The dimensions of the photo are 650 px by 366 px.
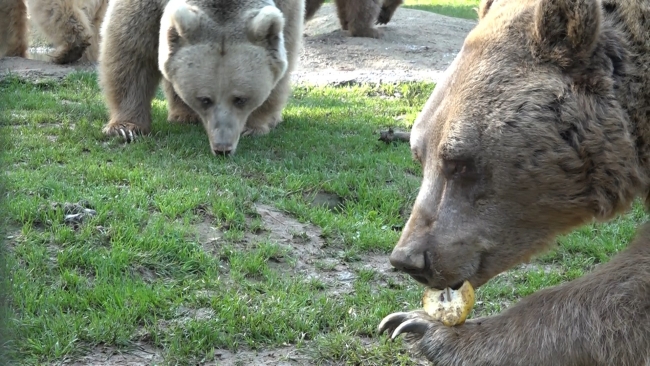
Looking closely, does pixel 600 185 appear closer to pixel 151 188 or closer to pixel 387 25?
pixel 151 188

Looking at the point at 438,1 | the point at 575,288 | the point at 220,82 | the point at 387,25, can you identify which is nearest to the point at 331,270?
the point at 575,288

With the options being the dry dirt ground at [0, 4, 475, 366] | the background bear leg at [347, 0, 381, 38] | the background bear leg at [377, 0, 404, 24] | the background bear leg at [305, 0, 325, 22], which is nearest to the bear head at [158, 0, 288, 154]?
the dry dirt ground at [0, 4, 475, 366]

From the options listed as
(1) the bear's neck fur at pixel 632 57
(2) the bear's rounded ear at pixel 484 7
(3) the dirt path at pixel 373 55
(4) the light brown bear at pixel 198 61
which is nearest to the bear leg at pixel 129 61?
(4) the light brown bear at pixel 198 61

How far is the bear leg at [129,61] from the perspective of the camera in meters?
7.92

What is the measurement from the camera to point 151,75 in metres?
8.26

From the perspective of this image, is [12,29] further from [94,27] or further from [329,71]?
[329,71]

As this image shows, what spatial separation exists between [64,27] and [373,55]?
4747mm

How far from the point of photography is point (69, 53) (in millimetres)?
11352

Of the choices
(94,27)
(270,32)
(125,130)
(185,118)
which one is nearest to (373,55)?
(94,27)

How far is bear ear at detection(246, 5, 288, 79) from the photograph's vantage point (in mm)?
7621

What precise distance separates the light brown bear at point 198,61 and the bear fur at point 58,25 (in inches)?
132

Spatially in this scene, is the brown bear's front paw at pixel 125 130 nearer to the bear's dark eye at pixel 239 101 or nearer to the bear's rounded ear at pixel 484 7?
the bear's dark eye at pixel 239 101

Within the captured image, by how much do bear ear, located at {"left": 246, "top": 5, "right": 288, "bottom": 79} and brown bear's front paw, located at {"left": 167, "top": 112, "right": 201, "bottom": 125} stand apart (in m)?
0.93

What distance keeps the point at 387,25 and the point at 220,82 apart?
9240 mm
